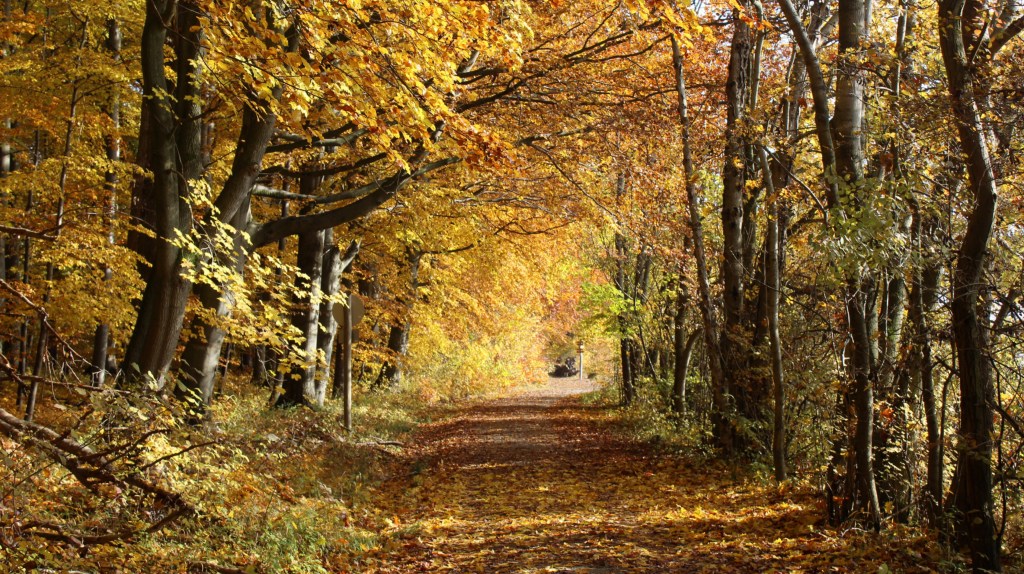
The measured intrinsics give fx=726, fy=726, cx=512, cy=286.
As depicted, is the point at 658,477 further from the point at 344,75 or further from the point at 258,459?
the point at 344,75

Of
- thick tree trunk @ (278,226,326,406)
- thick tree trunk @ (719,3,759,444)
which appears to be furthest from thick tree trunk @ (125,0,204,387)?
thick tree trunk @ (719,3,759,444)

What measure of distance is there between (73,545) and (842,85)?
22.6 ft

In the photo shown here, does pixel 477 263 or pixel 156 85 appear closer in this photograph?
pixel 156 85

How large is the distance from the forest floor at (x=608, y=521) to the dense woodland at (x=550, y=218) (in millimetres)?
533

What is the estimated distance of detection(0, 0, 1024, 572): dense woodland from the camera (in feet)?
17.7

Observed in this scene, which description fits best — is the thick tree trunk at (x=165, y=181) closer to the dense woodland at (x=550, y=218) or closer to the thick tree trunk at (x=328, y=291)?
the dense woodland at (x=550, y=218)

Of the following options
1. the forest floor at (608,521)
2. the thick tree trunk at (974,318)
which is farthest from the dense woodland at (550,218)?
the forest floor at (608,521)

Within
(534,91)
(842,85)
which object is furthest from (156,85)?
(842,85)

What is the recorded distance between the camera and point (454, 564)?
21.0ft

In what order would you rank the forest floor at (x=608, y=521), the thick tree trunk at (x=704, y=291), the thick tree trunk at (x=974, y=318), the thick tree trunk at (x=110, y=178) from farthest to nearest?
the thick tree trunk at (x=110, y=178)
the thick tree trunk at (x=704, y=291)
the forest floor at (x=608, y=521)
the thick tree trunk at (x=974, y=318)

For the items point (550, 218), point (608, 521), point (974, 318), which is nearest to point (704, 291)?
point (608, 521)

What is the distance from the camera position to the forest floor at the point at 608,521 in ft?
20.2

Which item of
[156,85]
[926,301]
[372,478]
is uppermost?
[156,85]

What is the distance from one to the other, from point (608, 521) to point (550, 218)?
10.9 meters
